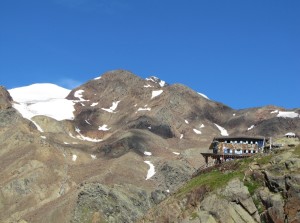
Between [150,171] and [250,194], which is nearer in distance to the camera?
[250,194]

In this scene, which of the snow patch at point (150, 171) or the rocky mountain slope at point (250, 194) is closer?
the rocky mountain slope at point (250, 194)

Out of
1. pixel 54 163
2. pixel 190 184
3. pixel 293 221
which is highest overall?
pixel 54 163

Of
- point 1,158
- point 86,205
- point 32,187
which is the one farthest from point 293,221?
point 1,158

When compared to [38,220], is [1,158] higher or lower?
higher

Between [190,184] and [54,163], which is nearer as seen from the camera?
[190,184]

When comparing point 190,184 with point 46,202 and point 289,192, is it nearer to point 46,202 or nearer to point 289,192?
point 289,192

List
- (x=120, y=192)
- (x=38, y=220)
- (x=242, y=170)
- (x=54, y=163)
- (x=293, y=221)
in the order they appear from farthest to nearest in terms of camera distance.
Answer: (x=54, y=163) < (x=120, y=192) < (x=38, y=220) < (x=242, y=170) < (x=293, y=221)

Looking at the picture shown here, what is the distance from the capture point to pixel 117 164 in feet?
595

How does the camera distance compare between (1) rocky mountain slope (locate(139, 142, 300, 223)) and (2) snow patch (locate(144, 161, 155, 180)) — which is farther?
(2) snow patch (locate(144, 161, 155, 180))

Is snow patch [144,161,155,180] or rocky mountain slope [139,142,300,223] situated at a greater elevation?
snow patch [144,161,155,180]

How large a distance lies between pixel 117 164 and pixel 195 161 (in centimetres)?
3274

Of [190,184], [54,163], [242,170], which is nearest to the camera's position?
[242,170]

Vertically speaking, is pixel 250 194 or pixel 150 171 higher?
pixel 150 171

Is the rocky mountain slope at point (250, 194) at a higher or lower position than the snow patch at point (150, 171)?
lower
